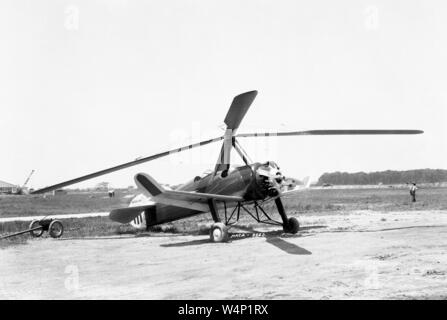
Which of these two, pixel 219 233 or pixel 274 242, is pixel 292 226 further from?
pixel 219 233

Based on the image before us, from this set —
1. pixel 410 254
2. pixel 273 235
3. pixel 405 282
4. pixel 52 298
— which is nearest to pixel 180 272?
pixel 52 298

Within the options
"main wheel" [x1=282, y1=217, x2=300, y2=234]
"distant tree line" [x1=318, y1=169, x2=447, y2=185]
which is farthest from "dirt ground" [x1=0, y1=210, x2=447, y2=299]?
"distant tree line" [x1=318, y1=169, x2=447, y2=185]

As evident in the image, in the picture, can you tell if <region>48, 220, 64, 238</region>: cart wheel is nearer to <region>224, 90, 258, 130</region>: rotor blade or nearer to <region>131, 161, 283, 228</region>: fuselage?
<region>131, 161, 283, 228</region>: fuselage

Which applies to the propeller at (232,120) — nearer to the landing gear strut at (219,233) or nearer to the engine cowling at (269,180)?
the engine cowling at (269,180)

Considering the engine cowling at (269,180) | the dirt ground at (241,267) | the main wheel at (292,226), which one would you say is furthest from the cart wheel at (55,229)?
the main wheel at (292,226)

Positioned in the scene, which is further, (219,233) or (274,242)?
(219,233)

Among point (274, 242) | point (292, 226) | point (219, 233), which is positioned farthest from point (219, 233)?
point (292, 226)

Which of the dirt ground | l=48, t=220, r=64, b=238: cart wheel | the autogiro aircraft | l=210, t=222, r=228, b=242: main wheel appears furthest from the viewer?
l=48, t=220, r=64, b=238: cart wheel
